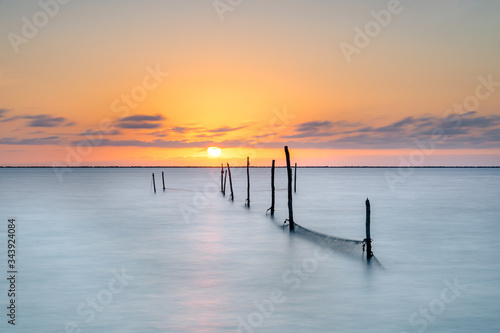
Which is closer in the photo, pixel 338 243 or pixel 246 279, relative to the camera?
pixel 246 279

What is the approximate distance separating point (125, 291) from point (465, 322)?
8.31 metres

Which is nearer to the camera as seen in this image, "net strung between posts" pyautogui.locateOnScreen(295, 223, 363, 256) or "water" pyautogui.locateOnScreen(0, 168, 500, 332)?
"water" pyautogui.locateOnScreen(0, 168, 500, 332)

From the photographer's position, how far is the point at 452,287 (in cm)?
1455

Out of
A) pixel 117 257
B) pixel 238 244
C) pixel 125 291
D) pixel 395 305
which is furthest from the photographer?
pixel 238 244

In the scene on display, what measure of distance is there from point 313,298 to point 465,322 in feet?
11.6

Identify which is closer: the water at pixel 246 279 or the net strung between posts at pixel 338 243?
the water at pixel 246 279

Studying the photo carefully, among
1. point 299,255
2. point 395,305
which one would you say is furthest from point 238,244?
point 395,305

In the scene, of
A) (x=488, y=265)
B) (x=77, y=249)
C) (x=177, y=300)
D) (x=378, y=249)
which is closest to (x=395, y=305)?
(x=177, y=300)

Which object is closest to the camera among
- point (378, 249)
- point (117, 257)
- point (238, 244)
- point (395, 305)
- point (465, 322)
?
point (465, 322)

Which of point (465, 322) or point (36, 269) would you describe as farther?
point (36, 269)

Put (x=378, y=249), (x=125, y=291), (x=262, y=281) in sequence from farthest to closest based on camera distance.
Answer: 1. (x=378, y=249)
2. (x=262, y=281)
3. (x=125, y=291)

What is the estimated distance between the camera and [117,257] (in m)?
19.3

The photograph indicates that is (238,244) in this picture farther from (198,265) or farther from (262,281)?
(262,281)

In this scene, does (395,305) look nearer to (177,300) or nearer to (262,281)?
(262,281)
